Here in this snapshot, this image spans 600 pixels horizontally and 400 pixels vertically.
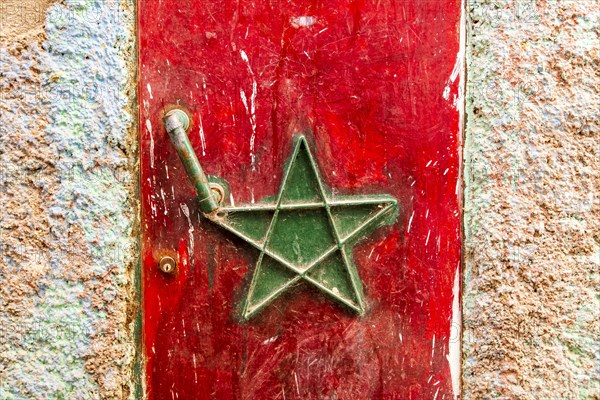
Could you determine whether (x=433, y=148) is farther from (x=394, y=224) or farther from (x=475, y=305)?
(x=475, y=305)

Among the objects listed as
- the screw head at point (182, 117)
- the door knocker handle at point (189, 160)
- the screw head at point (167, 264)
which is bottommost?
the screw head at point (167, 264)

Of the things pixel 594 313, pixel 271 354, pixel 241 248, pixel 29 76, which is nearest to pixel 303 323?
pixel 271 354

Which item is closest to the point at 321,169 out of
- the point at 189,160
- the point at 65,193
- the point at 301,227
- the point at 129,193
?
the point at 301,227

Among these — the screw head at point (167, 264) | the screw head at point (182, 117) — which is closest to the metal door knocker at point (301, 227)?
the screw head at point (182, 117)

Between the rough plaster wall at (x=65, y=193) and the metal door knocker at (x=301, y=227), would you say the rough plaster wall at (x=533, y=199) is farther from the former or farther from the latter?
the rough plaster wall at (x=65, y=193)

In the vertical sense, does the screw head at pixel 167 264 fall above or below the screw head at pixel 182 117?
below

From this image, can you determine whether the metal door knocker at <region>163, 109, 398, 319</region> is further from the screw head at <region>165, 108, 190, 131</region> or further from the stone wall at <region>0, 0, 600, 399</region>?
the stone wall at <region>0, 0, 600, 399</region>
